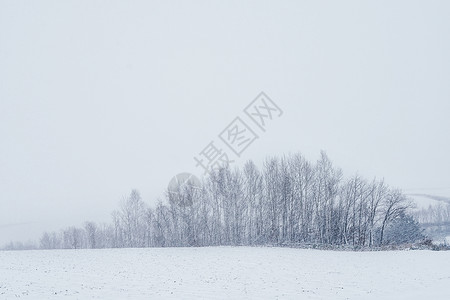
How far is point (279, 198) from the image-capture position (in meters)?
56.0

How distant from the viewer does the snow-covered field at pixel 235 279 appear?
15281mm

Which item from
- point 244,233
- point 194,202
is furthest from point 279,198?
point 194,202

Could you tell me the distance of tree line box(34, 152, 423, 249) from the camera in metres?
51.9

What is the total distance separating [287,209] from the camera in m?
55.0

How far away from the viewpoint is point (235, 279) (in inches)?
755

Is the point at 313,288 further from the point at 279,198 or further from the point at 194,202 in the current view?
the point at 194,202

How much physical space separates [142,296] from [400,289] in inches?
486

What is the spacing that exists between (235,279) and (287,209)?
37266mm

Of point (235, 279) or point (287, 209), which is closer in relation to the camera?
point (235, 279)

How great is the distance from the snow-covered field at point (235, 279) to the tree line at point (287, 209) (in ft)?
79.6

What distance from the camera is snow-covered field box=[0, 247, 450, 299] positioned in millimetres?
15281

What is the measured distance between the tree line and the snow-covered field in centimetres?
2425

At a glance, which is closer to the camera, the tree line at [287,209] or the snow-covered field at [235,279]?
the snow-covered field at [235,279]

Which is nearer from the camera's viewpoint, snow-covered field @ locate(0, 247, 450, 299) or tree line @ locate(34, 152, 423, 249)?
snow-covered field @ locate(0, 247, 450, 299)
